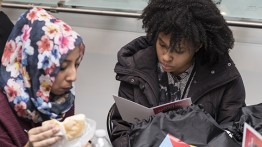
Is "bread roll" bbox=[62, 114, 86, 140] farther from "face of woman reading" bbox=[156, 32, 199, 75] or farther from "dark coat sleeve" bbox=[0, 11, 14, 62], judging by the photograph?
"dark coat sleeve" bbox=[0, 11, 14, 62]

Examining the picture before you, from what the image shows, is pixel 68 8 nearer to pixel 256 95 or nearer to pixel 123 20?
pixel 123 20

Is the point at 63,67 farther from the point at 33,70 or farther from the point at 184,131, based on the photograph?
the point at 184,131

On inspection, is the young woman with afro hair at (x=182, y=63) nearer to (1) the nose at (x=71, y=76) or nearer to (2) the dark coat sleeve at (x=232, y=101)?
(2) the dark coat sleeve at (x=232, y=101)

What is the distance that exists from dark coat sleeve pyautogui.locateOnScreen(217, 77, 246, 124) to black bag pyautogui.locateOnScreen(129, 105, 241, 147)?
10.9 inches

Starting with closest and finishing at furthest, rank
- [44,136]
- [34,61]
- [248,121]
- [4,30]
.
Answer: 1. [44,136]
2. [34,61]
3. [248,121]
4. [4,30]

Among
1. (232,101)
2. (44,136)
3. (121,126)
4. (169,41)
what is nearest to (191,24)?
(169,41)

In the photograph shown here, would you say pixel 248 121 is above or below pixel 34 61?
below

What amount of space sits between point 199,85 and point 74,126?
553 mm

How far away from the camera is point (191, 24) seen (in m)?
1.18

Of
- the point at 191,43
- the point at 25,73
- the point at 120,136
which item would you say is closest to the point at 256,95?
the point at 191,43

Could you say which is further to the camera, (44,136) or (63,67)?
(63,67)

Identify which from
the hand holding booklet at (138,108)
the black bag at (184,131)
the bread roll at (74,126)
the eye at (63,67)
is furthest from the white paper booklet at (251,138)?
the eye at (63,67)

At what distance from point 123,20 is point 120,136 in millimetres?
851

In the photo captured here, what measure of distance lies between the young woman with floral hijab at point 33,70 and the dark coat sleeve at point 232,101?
1.97ft
